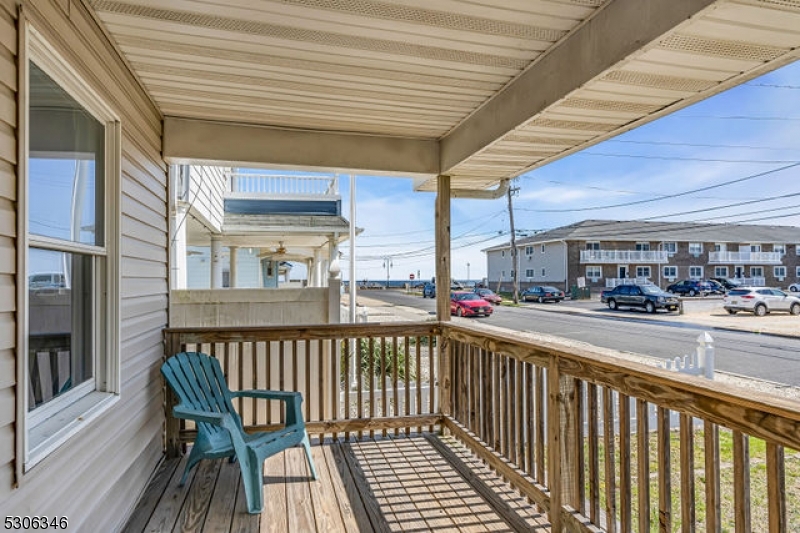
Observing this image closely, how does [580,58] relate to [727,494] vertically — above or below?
above

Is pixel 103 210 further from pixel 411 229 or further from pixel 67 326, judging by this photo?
pixel 411 229

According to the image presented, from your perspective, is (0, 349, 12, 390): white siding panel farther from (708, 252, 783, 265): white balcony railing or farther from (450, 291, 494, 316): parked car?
(450, 291, 494, 316): parked car

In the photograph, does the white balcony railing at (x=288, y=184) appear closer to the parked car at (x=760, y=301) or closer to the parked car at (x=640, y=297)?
the parked car at (x=760, y=301)

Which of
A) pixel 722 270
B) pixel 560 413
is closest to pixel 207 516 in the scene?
pixel 560 413

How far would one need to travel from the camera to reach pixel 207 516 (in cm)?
232

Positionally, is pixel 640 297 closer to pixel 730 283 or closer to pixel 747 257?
pixel 730 283

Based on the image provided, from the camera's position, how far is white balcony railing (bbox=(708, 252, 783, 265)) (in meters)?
5.60

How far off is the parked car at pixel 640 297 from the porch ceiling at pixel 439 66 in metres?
12.0

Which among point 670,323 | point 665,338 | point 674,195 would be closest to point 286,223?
point 674,195

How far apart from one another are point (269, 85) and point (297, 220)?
15.3ft

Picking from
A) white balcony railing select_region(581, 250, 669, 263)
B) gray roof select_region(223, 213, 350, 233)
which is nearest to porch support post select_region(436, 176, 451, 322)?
gray roof select_region(223, 213, 350, 233)

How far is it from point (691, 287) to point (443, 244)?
9306 mm

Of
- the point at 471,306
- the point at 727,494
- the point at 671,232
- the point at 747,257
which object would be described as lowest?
the point at 727,494

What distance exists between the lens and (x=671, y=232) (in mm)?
9203
